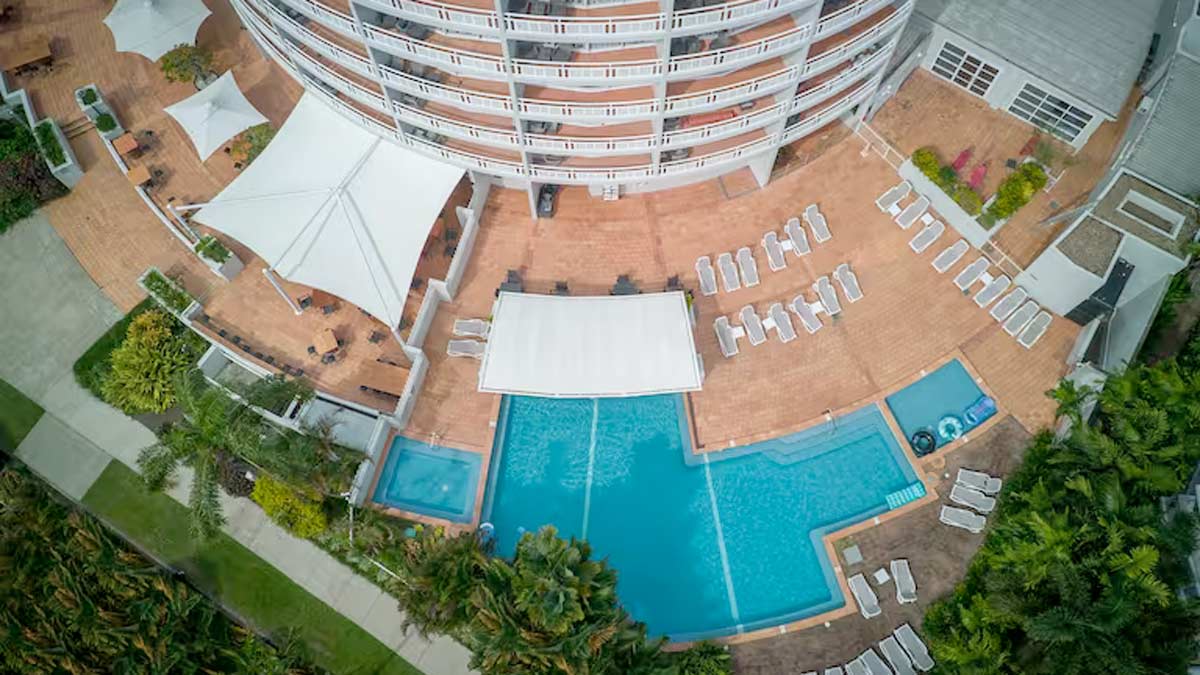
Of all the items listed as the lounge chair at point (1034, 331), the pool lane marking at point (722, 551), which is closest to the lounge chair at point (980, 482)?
the lounge chair at point (1034, 331)

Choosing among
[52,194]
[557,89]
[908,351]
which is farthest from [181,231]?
[908,351]

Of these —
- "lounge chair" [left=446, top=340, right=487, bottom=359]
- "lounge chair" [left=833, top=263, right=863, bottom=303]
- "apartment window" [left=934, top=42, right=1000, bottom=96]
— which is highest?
"apartment window" [left=934, top=42, right=1000, bottom=96]

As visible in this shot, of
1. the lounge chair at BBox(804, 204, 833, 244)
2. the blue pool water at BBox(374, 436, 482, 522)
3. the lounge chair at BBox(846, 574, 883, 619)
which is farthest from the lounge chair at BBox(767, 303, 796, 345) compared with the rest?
the blue pool water at BBox(374, 436, 482, 522)

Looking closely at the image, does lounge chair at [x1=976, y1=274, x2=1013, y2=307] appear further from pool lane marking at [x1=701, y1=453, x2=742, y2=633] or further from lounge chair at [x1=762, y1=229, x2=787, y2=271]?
pool lane marking at [x1=701, y1=453, x2=742, y2=633]

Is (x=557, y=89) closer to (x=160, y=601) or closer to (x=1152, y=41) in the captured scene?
(x=160, y=601)

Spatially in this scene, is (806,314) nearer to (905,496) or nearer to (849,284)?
(849,284)

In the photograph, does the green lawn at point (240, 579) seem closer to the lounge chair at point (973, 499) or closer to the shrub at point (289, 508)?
the shrub at point (289, 508)
